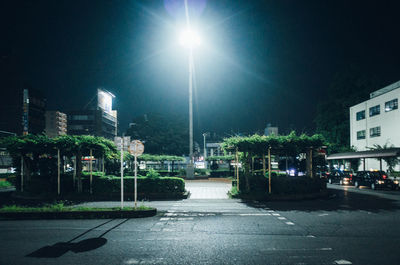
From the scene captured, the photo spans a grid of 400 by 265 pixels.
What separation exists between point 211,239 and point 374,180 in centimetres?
2339

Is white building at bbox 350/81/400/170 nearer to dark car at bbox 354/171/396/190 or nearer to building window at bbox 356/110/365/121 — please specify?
building window at bbox 356/110/365/121

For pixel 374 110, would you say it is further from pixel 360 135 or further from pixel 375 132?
pixel 360 135

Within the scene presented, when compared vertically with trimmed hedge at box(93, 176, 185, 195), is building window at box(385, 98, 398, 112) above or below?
above

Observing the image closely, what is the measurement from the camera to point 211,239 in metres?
8.25

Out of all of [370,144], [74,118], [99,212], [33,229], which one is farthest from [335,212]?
[74,118]

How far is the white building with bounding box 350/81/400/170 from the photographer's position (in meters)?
38.0

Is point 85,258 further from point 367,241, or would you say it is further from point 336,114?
point 336,114

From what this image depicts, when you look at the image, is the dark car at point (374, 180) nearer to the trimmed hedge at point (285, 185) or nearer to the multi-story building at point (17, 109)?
the trimmed hedge at point (285, 185)

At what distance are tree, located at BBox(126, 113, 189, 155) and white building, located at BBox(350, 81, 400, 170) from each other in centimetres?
3322

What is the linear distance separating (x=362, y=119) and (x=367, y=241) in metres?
44.9

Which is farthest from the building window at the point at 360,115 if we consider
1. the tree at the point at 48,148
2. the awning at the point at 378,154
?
the tree at the point at 48,148

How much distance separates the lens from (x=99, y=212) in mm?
12141

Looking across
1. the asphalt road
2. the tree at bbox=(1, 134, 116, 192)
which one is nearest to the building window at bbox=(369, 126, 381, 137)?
the asphalt road

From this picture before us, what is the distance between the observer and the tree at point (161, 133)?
213ft
